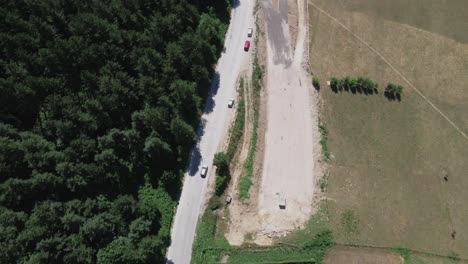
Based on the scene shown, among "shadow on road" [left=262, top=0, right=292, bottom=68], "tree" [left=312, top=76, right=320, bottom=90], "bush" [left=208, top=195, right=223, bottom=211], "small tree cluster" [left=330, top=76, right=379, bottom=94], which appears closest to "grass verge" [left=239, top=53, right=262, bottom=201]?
"bush" [left=208, top=195, right=223, bottom=211]

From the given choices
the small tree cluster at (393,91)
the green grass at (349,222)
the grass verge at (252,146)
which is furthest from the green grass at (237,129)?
the small tree cluster at (393,91)

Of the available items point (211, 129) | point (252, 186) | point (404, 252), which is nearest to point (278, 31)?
point (211, 129)

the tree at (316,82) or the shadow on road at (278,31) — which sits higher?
the shadow on road at (278,31)

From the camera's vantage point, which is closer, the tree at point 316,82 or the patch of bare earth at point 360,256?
the patch of bare earth at point 360,256

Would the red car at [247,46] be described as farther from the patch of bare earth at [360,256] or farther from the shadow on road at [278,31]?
the patch of bare earth at [360,256]

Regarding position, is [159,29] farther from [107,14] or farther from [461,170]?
[461,170]

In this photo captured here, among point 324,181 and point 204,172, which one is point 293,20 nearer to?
point 324,181

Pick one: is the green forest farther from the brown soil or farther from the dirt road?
the dirt road
